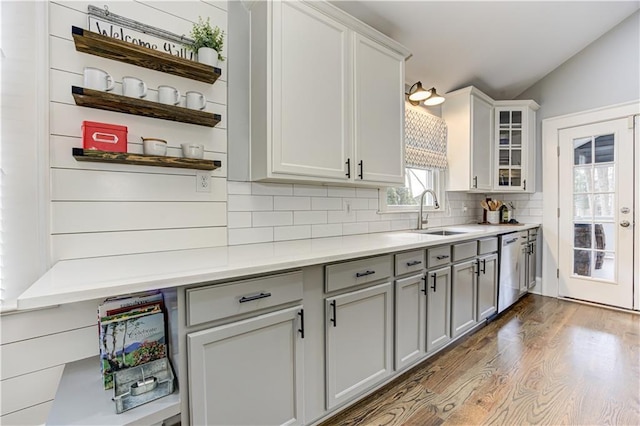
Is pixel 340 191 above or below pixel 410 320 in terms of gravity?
above

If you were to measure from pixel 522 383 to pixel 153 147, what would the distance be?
8.62ft

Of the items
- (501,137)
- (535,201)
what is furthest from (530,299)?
(501,137)

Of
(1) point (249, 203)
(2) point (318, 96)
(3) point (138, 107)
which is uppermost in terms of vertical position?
(2) point (318, 96)

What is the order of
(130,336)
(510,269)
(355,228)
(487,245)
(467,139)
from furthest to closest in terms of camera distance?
(467,139) < (510,269) < (487,245) < (355,228) < (130,336)

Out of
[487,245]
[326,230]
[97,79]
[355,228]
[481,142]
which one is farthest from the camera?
[481,142]

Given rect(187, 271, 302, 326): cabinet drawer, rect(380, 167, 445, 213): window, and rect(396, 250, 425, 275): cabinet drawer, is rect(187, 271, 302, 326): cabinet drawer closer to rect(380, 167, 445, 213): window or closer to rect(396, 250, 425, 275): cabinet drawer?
rect(396, 250, 425, 275): cabinet drawer

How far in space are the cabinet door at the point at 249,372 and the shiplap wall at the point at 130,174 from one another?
672 millimetres

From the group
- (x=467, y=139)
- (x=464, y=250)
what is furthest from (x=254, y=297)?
(x=467, y=139)

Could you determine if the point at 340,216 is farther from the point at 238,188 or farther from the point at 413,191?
the point at 413,191

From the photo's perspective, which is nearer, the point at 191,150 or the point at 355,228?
the point at 191,150

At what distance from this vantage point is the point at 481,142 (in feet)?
11.8

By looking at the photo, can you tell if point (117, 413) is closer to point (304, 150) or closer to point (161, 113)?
point (161, 113)

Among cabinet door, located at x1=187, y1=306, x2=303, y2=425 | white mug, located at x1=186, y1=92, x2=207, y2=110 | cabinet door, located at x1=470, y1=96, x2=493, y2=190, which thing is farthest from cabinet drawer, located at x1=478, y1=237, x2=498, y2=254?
white mug, located at x1=186, y1=92, x2=207, y2=110

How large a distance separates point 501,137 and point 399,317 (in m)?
3.16
